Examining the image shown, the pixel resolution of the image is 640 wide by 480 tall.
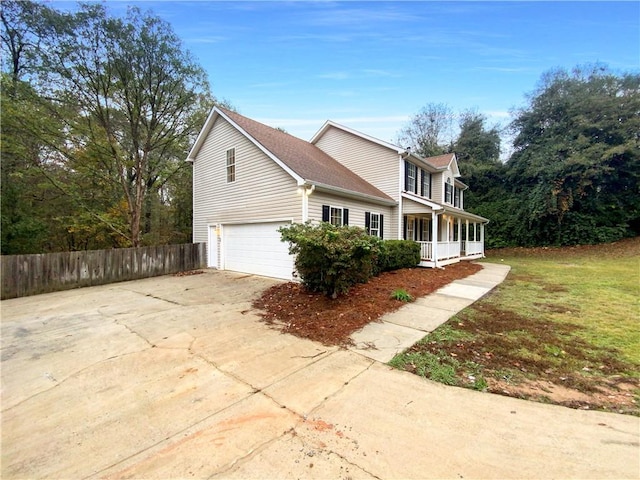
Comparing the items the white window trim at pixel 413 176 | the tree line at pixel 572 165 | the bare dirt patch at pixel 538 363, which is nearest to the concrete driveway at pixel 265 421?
the bare dirt patch at pixel 538 363

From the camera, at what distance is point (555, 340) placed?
4605mm

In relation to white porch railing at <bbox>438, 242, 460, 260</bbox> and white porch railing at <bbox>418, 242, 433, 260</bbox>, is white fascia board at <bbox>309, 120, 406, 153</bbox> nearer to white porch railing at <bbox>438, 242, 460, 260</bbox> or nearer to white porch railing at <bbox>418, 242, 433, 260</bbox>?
white porch railing at <bbox>418, 242, 433, 260</bbox>

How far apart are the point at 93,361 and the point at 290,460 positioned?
11.9ft

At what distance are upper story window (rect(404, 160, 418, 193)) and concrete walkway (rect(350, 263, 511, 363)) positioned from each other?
6.80 metres

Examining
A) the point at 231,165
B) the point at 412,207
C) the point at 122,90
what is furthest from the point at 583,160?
the point at 122,90

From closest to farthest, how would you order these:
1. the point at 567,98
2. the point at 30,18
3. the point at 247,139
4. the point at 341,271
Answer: the point at 341,271, the point at 247,139, the point at 30,18, the point at 567,98

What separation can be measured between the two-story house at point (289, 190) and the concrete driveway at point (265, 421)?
586cm

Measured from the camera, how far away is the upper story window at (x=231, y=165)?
11828 mm

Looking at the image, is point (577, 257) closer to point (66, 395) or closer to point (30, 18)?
point (66, 395)

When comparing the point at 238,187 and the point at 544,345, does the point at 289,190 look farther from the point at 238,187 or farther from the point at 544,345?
the point at 544,345

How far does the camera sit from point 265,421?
2.70m

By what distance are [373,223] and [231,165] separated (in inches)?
262

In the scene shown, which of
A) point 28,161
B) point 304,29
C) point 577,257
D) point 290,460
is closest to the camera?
point 290,460

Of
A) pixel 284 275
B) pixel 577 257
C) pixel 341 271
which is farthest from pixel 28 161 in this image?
pixel 577 257
